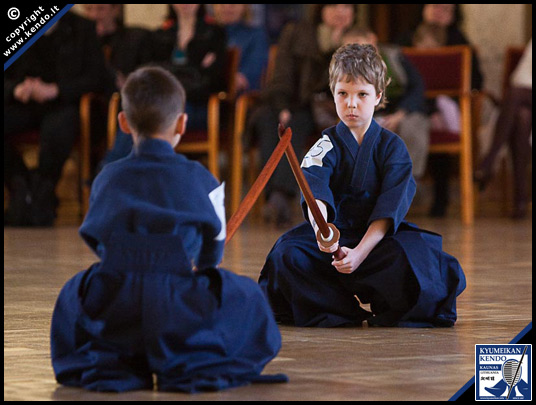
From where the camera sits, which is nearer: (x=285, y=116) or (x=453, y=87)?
(x=285, y=116)

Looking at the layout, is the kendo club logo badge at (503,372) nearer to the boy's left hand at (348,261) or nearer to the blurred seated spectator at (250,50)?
the boy's left hand at (348,261)

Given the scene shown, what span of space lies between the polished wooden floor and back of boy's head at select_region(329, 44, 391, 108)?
0.65 m

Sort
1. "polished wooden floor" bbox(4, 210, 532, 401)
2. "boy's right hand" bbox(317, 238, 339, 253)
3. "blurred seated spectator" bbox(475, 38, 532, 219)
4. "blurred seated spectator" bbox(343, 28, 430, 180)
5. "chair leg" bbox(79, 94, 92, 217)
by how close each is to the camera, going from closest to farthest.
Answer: "polished wooden floor" bbox(4, 210, 532, 401) → "boy's right hand" bbox(317, 238, 339, 253) → "blurred seated spectator" bbox(343, 28, 430, 180) → "chair leg" bbox(79, 94, 92, 217) → "blurred seated spectator" bbox(475, 38, 532, 219)

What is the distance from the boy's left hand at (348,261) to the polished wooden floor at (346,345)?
0.51ft

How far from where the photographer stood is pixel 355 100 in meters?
3.04

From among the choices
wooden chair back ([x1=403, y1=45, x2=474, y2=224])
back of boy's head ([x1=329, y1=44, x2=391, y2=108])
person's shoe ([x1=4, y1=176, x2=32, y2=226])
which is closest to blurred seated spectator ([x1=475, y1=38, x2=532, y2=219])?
wooden chair back ([x1=403, y1=45, x2=474, y2=224])

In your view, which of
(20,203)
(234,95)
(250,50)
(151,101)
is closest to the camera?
(151,101)

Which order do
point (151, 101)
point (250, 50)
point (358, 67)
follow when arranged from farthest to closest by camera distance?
point (250, 50) < point (358, 67) < point (151, 101)

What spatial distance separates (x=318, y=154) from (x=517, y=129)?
15.5ft

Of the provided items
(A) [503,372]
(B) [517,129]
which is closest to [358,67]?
(A) [503,372]

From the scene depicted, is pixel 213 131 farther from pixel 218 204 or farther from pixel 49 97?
pixel 218 204

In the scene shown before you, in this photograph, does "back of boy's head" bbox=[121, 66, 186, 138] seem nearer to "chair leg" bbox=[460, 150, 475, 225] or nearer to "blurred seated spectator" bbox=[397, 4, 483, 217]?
Result: "chair leg" bbox=[460, 150, 475, 225]

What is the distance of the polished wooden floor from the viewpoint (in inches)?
→ 81.7

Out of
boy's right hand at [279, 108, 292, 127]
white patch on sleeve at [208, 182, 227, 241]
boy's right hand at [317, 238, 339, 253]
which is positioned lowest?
boy's right hand at [317, 238, 339, 253]
